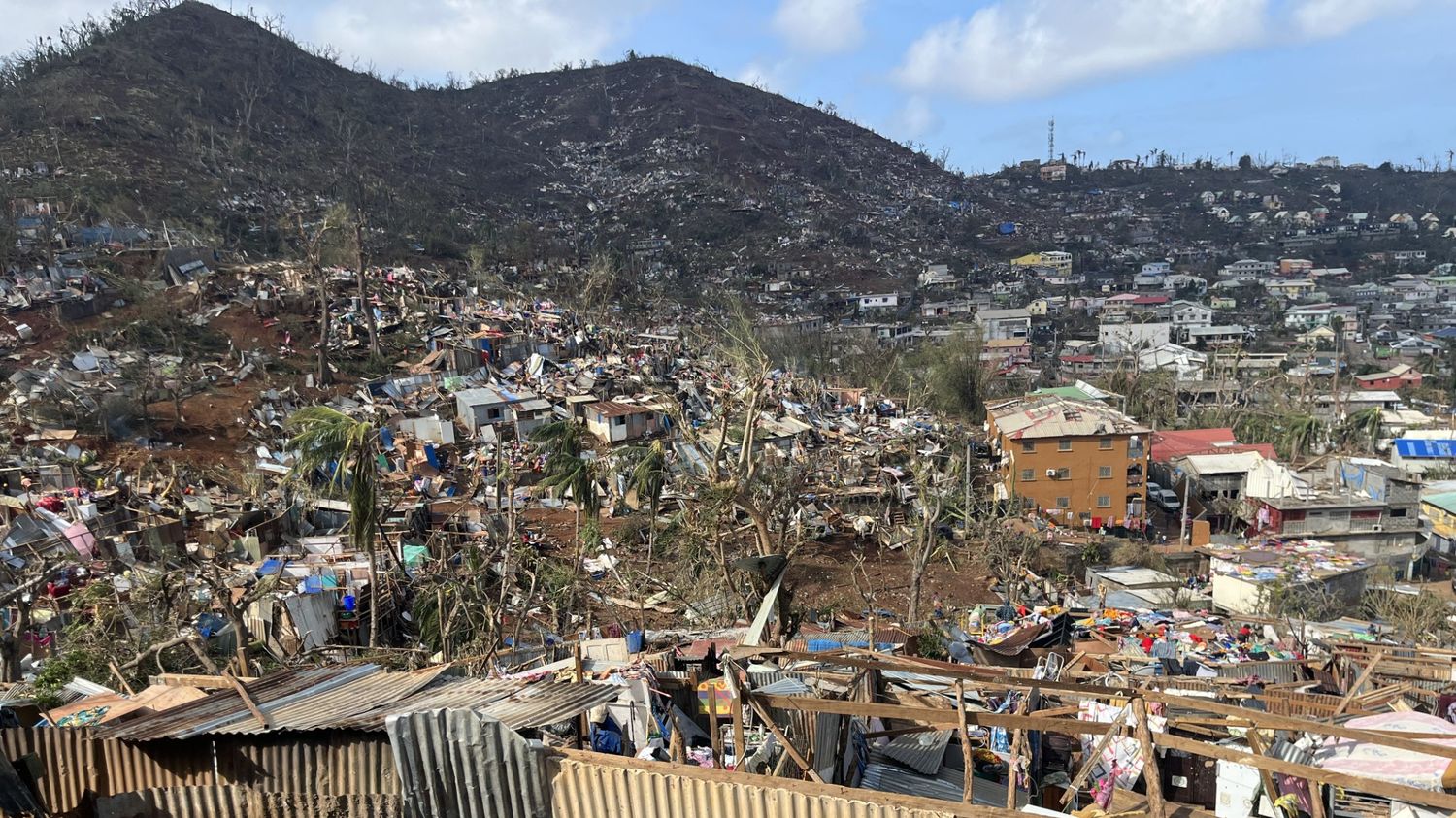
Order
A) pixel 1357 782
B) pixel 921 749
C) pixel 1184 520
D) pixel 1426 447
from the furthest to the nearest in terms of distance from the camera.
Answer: pixel 1426 447
pixel 1184 520
pixel 921 749
pixel 1357 782

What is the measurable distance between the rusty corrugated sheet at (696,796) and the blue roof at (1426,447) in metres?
26.9

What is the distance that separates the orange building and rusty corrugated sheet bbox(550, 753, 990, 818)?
17513 mm

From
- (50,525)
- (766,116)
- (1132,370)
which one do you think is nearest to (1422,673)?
(50,525)

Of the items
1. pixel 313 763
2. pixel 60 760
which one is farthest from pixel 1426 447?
pixel 60 760

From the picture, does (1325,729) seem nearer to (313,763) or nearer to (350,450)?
(313,763)

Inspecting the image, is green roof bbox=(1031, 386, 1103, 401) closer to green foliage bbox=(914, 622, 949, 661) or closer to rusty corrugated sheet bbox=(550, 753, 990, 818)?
green foliage bbox=(914, 622, 949, 661)

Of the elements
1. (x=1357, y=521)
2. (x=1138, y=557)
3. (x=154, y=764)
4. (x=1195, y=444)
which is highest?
(x=154, y=764)

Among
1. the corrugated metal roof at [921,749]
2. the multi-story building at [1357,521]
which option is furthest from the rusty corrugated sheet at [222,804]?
the multi-story building at [1357,521]

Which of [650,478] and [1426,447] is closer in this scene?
[650,478]

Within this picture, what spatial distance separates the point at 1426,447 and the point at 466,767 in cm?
2809

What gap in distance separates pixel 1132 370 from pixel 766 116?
65983mm

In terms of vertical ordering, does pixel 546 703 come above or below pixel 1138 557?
above

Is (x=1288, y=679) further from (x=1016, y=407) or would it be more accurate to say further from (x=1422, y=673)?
(x=1016, y=407)

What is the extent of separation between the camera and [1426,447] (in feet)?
74.5
